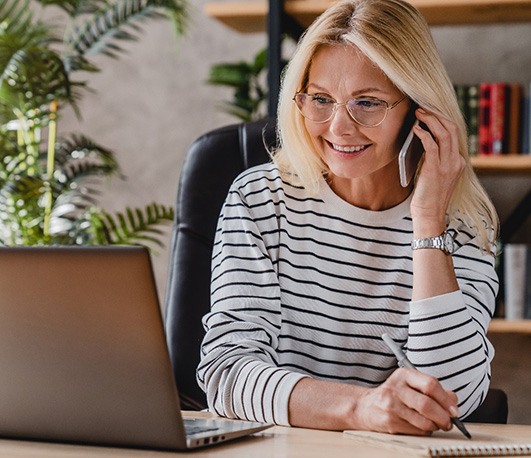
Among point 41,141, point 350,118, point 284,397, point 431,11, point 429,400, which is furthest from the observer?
point 41,141

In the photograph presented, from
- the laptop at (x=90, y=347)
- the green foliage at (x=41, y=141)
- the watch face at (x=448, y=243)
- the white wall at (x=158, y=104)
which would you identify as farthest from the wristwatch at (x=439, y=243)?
the white wall at (x=158, y=104)

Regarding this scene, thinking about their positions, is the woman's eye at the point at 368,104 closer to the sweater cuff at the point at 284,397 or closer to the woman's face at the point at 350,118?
the woman's face at the point at 350,118

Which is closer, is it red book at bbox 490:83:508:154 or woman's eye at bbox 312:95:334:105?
woman's eye at bbox 312:95:334:105

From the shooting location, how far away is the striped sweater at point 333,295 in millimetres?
1335

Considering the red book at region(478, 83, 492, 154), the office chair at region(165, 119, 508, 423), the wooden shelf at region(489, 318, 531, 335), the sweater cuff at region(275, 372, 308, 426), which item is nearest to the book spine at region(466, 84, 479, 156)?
the red book at region(478, 83, 492, 154)

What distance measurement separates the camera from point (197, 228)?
5.41 ft

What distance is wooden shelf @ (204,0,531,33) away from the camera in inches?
98.7

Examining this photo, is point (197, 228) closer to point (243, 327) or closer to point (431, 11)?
point (243, 327)

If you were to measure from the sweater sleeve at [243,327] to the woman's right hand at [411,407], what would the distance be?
0.15 m

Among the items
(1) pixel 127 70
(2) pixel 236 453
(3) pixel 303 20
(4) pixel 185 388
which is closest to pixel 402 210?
(4) pixel 185 388

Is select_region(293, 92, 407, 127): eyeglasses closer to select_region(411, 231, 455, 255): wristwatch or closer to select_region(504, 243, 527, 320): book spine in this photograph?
select_region(411, 231, 455, 255): wristwatch

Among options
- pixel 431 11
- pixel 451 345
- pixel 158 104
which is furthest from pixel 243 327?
pixel 158 104

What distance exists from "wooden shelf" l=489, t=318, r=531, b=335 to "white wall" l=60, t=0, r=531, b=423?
3.85 ft

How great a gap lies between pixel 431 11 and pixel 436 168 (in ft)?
4.15
